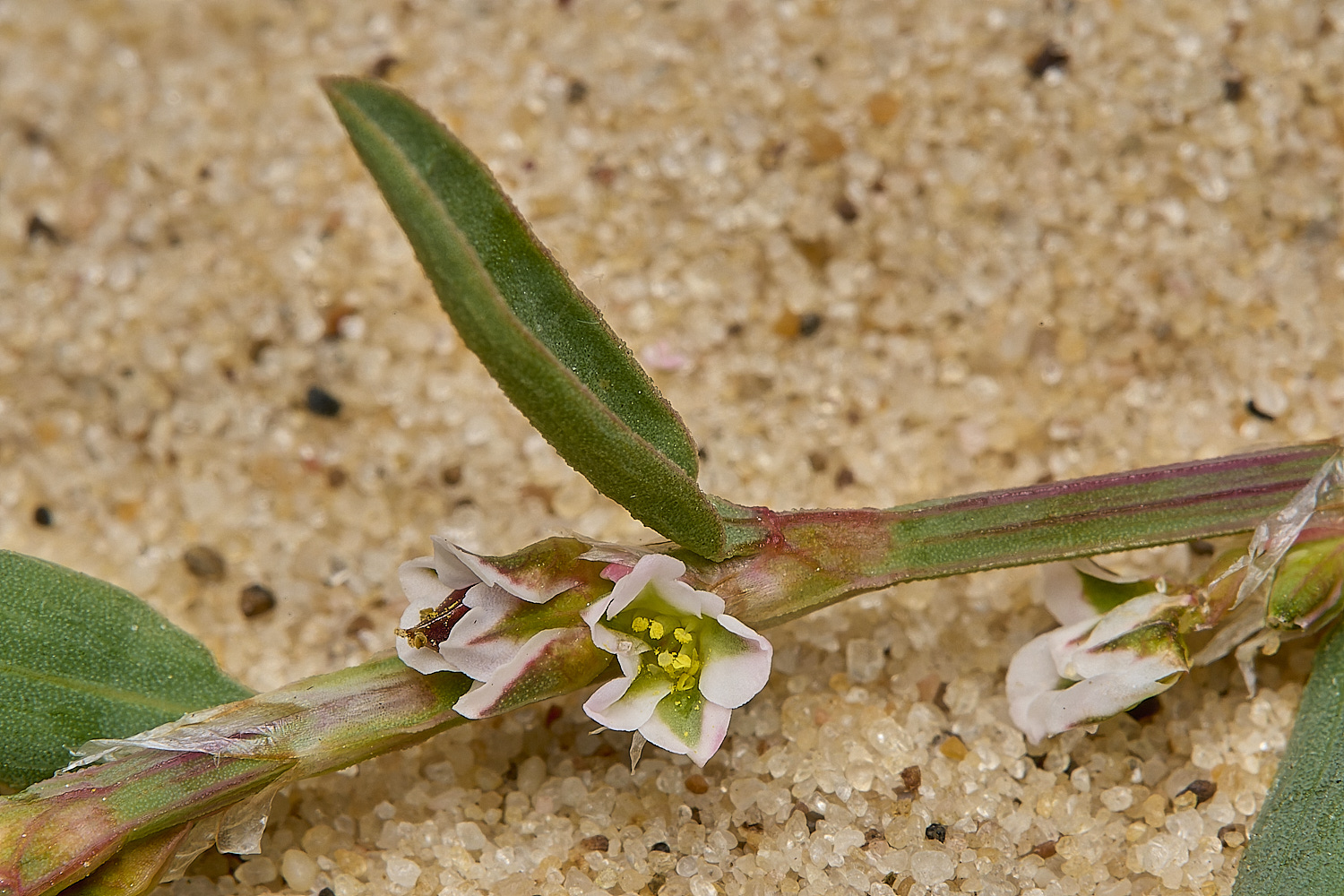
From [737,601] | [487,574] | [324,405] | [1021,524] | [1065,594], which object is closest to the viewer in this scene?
[487,574]

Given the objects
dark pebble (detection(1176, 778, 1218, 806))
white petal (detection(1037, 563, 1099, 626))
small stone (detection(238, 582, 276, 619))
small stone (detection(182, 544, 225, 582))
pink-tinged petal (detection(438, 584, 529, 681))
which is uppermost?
pink-tinged petal (detection(438, 584, 529, 681))

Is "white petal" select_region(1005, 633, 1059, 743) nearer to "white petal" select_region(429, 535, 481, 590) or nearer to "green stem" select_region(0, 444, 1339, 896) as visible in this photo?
"green stem" select_region(0, 444, 1339, 896)

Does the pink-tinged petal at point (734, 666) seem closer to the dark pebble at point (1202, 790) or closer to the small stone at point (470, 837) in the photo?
the small stone at point (470, 837)

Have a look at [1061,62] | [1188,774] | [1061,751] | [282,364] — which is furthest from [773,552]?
[1061,62]

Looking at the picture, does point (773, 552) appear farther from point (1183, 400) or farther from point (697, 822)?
point (1183, 400)

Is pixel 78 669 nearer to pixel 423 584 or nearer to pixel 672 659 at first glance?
pixel 423 584

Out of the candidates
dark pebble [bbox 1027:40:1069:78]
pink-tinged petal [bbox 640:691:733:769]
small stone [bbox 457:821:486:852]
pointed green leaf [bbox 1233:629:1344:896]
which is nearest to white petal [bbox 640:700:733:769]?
pink-tinged petal [bbox 640:691:733:769]

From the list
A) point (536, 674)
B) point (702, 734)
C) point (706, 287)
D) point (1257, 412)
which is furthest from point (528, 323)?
point (1257, 412)
